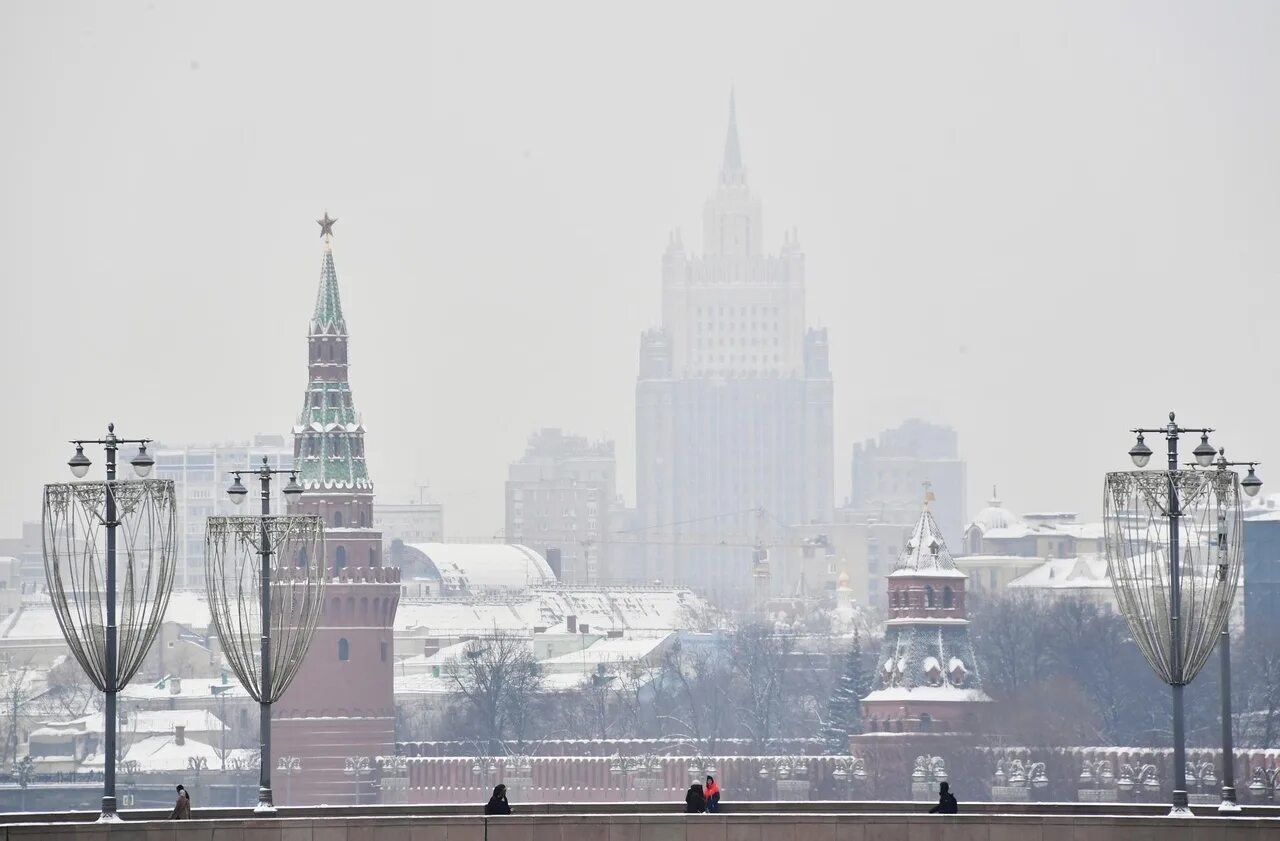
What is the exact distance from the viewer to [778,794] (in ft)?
533

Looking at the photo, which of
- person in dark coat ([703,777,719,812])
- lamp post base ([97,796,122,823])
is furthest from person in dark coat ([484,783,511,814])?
lamp post base ([97,796,122,823])

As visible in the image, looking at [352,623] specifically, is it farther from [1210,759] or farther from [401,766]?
[1210,759]

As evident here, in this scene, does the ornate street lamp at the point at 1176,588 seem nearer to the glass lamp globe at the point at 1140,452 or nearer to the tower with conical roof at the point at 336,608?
the glass lamp globe at the point at 1140,452

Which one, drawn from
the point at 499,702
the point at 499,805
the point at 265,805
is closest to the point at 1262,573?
the point at 499,702

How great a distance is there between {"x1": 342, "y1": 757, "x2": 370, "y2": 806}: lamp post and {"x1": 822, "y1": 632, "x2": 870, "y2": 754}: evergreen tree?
817 inches

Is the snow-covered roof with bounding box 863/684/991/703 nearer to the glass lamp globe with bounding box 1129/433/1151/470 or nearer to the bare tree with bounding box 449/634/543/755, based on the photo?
the bare tree with bounding box 449/634/543/755

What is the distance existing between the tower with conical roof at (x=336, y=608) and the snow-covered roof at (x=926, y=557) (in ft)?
66.4

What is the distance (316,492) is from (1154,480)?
9853 cm

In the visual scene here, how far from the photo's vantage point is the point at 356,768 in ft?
536

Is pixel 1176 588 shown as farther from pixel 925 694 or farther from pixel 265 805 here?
pixel 925 694

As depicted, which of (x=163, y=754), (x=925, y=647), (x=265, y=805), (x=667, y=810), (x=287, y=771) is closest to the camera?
(x=265, y=805)

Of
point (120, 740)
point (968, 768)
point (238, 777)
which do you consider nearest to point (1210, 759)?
point (968, 768)

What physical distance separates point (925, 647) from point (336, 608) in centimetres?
2238

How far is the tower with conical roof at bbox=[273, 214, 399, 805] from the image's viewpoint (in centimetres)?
16112
